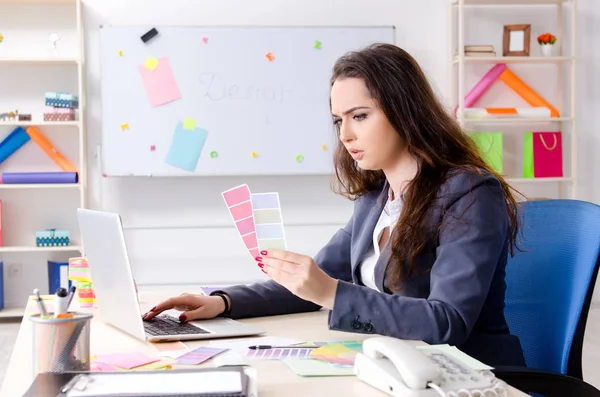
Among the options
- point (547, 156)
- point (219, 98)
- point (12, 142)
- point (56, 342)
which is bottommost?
point (56, 342)

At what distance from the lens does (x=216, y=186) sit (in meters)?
4.71

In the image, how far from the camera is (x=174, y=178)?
4672 mm

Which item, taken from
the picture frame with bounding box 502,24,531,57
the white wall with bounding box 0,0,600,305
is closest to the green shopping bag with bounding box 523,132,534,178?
the white wall with bounding box 0,0,600,305

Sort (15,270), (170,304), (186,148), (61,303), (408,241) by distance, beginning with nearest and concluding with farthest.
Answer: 1. (61,303)
2. (408,241)
3. (170,304)
4. (186,148)
5. (15,270)

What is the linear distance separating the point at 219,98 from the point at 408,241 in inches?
123

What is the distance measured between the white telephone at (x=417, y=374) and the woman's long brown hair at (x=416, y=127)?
0.45 meters

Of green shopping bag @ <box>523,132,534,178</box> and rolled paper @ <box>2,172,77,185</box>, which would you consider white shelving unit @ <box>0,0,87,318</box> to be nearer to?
rolled paper @ <box>2,172,77,185</box>

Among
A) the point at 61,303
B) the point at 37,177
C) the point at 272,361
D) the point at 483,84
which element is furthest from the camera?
the point at 483,84

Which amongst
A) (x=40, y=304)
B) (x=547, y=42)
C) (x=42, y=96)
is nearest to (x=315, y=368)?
(x=40, y=304)

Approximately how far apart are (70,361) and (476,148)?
1009 millimetres

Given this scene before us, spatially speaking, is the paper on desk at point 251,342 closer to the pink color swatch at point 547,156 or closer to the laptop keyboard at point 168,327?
the laptop keyboard at point 168,327

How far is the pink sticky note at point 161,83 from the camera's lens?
4496 mm

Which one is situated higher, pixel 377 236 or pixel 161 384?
pixel 377 236

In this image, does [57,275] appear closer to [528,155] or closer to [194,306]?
[528,155]
